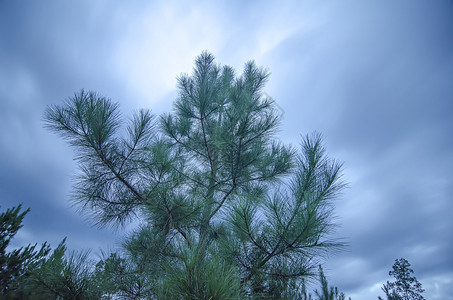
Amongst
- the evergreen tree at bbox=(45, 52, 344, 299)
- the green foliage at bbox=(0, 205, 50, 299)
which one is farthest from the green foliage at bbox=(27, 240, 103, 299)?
the green foliage at bbox=(0, 205, 50, 299)

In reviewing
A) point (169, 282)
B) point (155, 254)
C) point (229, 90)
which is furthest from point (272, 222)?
point (229, 90)

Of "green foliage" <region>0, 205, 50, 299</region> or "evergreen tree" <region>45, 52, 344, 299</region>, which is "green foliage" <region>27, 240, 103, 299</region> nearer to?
"evergreen tree" <region>45, 52, 344, 299</region>

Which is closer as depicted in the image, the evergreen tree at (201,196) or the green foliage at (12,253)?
the evergreen tree at (201,196)

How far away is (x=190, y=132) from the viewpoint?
463 centimetres

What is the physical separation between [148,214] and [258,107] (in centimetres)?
280

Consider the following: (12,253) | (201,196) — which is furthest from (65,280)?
(12,253)

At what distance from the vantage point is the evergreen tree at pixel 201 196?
2174mm

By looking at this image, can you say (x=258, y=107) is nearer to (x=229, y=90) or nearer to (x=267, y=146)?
(x=229, y=90)

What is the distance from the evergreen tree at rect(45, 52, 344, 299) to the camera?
2174 mm

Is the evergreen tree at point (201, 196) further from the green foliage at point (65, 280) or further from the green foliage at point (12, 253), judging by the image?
the green foliage at point (12, 253)

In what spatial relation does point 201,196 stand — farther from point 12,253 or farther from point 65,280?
point 12,253

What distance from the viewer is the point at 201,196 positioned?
12.0 ft

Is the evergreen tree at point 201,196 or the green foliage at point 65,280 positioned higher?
the evergreen tree at point 201,196

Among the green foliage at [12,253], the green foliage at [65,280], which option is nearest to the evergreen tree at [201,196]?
the green foliage at [65,280]
